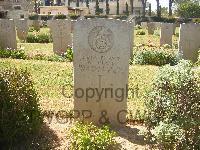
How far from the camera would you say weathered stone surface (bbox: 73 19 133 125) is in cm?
718

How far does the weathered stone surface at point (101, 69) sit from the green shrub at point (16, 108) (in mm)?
1068

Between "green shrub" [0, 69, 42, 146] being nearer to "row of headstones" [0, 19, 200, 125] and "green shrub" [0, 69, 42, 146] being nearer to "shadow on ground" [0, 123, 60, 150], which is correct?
"shadow on ground" [0, 123, 60, 150]

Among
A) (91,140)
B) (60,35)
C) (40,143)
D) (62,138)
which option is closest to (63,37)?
(60,35)

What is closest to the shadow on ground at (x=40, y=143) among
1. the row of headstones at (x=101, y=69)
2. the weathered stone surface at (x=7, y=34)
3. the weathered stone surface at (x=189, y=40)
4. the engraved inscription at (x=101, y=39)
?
the row of headstones at (x=101, y=69)

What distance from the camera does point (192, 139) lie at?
5520 millimetres

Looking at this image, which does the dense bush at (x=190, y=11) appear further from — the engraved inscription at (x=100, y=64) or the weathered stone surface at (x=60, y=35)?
the engraved inscription at (x=100, y=64)

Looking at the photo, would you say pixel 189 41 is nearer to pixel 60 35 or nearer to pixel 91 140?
pixel 60 35

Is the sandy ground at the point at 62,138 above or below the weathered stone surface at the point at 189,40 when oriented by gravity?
below

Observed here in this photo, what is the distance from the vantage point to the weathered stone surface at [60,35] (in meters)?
17.3

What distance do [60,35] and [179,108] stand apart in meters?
12.4

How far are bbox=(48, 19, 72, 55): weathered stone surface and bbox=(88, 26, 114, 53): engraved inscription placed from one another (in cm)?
1017

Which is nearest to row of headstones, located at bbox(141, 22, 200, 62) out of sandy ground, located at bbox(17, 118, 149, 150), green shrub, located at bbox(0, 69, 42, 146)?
sandy ground, located at bbox(17, 118, 149, 150)

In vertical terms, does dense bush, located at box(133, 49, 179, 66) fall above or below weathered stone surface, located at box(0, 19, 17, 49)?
below

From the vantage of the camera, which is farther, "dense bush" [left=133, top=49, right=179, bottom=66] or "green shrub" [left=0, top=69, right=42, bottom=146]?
"dense bush" [left=133, top=49, right=179, bottom=66]
